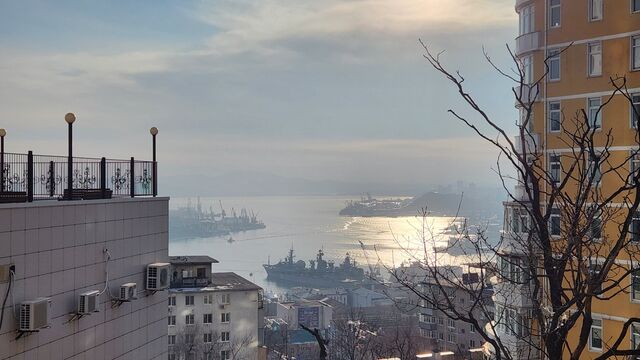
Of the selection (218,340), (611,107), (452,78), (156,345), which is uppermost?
(611,107)

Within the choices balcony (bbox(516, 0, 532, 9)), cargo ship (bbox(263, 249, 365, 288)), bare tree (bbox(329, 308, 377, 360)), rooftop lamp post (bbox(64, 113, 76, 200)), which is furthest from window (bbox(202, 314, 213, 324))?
cargo ship (bbox(263, 249, 365, 288))

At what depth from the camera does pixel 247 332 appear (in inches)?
902

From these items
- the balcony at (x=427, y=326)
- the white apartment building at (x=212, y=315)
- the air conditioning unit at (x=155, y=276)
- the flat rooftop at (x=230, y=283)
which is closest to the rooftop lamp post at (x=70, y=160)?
the air conditioning unit at (x=155, y=276)

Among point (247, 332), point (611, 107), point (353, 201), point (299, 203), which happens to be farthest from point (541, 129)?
point (299, 203)

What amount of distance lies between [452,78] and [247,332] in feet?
71.0

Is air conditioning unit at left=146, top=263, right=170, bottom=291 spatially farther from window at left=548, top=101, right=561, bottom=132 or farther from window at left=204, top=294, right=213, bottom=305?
window at left=204, top=294, right=213, bottom=305

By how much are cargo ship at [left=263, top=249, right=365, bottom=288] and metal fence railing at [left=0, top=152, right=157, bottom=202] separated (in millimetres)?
52320

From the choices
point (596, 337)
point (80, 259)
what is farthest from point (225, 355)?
point (80, 259)

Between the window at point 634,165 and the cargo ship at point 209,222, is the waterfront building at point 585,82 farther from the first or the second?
the cargo ship at point 209,222

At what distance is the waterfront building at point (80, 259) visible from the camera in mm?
4535

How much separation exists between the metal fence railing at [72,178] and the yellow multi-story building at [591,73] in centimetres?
496

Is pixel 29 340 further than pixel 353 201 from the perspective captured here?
No

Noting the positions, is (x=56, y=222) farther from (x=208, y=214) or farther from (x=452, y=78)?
(x=208, y=214)

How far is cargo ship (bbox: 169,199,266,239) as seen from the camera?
88750 millimetres
